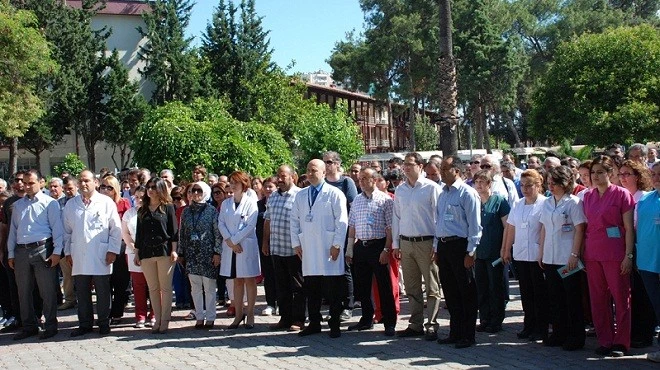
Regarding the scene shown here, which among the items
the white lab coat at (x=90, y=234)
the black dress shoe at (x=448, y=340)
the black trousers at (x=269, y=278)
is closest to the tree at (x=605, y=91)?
the black trousers at (x=269, y=278)

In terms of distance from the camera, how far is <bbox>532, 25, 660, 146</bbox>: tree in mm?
34000

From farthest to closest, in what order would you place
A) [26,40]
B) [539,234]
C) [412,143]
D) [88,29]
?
[412,143] → [88,29] → [26,40] → [539,234]

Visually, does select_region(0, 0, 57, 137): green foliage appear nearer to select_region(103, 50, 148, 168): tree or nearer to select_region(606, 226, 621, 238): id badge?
select_region(103, 50, 148, 168): tree

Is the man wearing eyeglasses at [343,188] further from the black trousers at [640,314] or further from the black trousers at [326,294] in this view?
the black trousers at [640,314]

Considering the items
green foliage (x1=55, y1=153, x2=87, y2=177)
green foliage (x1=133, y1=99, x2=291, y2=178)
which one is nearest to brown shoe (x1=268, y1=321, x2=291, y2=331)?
green foliage (x1=133, y1=99, x2=291, y2=178)

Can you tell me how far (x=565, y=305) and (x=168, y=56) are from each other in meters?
40.4

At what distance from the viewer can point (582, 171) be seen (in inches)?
336

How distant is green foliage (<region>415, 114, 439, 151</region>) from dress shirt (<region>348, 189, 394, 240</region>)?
59.2 metres

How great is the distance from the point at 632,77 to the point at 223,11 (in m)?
24.8

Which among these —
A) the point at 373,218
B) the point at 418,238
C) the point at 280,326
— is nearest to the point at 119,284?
the point at 280,326

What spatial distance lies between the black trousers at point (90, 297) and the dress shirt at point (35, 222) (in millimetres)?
498

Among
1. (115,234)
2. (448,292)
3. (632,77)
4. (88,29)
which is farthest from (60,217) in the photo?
(88,29)

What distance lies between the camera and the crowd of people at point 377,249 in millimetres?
7477

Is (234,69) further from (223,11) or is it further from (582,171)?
(582,171)
